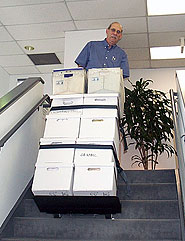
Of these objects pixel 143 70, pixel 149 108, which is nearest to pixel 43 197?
pixel 149 108

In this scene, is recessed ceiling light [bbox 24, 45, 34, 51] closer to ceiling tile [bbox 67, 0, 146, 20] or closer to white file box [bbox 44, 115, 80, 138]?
ceiling tile [bbox 67, 0, 146, 20]

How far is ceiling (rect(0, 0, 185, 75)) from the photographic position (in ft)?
15.1

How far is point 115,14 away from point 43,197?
2989 millimetres

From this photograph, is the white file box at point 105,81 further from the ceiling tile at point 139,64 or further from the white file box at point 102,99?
the ceiling tile at point 139,64

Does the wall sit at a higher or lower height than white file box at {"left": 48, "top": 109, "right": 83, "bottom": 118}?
lower

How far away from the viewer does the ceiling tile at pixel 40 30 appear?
16.7ft

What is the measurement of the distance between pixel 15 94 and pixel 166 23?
280cm

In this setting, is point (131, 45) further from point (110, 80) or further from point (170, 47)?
point (110, 80)

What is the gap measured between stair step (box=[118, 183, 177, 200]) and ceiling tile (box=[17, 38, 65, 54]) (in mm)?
3153

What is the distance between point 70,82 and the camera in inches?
130

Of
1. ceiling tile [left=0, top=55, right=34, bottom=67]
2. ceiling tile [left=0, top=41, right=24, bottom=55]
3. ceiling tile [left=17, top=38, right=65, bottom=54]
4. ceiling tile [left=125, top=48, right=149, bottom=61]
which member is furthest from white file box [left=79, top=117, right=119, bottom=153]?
ceiling tile [left=0, top=55, right=34, bottom=67]

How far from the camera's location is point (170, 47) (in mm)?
5762

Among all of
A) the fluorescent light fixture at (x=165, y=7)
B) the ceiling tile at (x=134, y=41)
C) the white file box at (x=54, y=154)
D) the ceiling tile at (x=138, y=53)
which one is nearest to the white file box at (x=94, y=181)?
the white file box at (x=54, y=154)

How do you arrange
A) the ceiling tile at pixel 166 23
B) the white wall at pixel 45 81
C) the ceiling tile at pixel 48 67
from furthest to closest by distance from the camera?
the white wall at pixel 45 81 → the ceiling tile at pixel 48 67 → the ceiling tile at pixel 166 23
